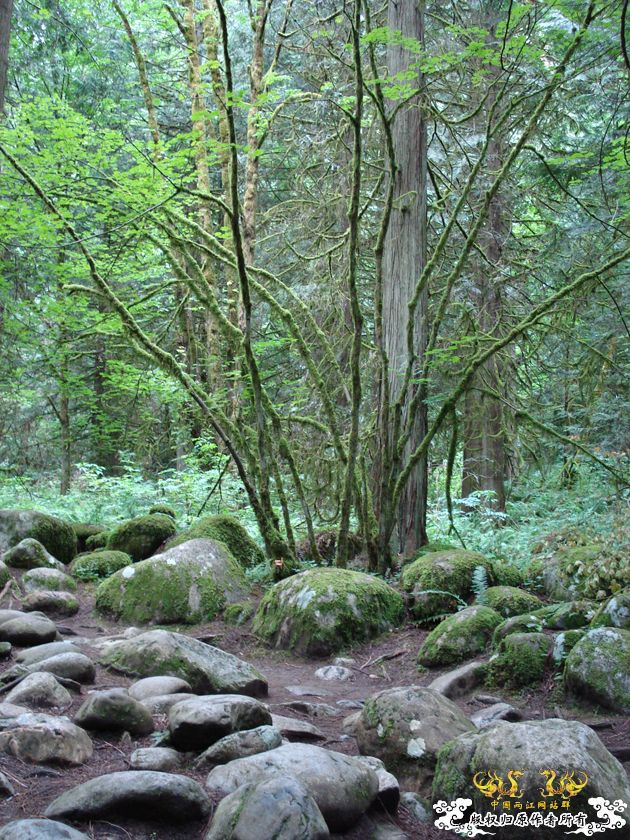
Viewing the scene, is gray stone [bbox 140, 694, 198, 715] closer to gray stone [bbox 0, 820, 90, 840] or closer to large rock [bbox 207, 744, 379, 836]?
large rock [bbox 207, 744, 379, 836]

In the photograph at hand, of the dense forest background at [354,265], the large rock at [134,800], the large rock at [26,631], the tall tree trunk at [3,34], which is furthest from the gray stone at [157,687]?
the tall tree trunk at [3,34]

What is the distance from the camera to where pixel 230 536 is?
27.6ft

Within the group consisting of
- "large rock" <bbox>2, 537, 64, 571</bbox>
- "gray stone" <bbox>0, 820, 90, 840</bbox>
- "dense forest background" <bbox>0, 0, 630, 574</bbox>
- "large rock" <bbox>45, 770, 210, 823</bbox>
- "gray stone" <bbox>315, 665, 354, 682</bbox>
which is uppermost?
"dense forest background" <bbox>0, 0, 630, 574</bbox>

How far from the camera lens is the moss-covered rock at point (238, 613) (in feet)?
22.2

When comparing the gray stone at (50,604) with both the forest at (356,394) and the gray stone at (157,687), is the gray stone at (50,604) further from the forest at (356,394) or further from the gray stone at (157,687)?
the gray stone at (157,687)

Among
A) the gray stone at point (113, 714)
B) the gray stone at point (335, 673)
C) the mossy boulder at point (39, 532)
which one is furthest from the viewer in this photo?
the mossy boulder at point (39, 532)

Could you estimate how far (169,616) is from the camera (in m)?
6.76

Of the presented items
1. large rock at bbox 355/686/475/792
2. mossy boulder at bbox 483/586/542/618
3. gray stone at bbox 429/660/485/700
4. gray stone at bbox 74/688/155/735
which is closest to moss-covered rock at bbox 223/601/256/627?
mossy boulder at bbox 483/586/542/618

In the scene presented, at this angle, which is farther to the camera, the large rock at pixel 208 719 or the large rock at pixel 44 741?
the large rock at pixel 208 719

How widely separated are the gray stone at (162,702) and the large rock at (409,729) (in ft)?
3.19

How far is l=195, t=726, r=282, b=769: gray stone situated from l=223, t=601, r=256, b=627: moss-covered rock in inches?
125

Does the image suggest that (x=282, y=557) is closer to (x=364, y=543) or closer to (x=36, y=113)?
(x=364, y=543)

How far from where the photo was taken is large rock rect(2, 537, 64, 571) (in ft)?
26.2

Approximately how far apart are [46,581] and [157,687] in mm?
3642
